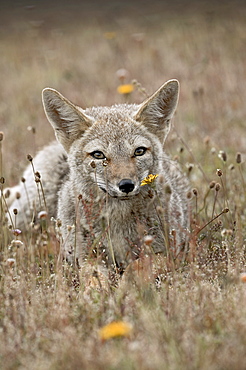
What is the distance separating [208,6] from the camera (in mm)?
18266

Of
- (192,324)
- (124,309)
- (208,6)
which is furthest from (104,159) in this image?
(208,6)

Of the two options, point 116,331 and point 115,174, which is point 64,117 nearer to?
point 115,174

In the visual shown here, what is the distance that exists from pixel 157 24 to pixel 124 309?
1475 cm

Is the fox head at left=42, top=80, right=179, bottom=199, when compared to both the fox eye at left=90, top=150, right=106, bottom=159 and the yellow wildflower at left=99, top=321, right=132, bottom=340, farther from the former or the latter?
the yellow wildflower at left=99, top=321, right=132, bottom=340

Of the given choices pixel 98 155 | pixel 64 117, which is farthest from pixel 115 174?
pixel 64 117

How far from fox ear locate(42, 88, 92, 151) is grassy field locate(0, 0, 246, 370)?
42 cm

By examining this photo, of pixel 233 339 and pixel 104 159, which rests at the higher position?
pixel 104 159

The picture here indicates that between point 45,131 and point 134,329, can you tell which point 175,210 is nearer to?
point 134,329

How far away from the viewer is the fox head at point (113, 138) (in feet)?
14.5

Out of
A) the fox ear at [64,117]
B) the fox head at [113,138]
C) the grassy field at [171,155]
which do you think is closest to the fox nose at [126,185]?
the fox head at [113,138]

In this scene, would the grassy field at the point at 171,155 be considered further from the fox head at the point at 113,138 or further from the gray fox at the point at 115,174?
the fox head at the point at 113,138

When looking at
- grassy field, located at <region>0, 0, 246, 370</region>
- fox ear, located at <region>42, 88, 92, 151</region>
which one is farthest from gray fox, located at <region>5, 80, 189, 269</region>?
grassy field, located at <region>0, 0, 246, 370</region>

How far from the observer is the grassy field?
9.73ft

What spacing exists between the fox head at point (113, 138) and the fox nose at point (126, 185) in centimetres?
1
